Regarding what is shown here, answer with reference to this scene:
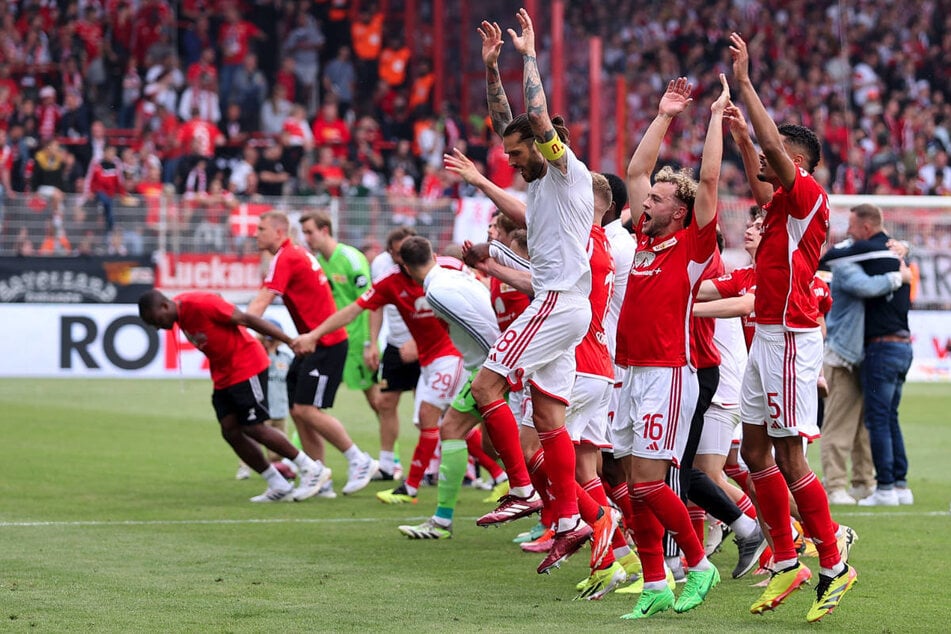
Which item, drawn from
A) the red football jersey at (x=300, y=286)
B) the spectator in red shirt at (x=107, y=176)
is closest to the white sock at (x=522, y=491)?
the red football jersey at (x=300, y=286)

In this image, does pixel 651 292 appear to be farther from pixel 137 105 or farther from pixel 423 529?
pixel 137 105

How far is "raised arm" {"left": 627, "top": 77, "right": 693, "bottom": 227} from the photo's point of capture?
7.26 meters

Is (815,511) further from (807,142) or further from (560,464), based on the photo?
(807,142)

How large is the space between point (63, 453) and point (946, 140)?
22.5m

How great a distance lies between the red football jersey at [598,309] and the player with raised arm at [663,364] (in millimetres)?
911

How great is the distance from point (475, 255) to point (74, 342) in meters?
13.9

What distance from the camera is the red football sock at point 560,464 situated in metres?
7.46

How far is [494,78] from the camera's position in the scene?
26.6 feet

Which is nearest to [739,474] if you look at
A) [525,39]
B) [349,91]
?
[525,39]

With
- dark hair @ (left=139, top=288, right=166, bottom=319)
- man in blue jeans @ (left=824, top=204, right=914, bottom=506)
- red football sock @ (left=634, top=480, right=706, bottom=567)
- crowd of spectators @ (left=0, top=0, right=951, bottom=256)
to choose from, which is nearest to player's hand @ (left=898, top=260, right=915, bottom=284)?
man in blue jeans @ (left=824, top=204, right=914, bottom=506)

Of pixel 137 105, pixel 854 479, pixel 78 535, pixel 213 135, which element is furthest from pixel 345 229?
pixel 78 535

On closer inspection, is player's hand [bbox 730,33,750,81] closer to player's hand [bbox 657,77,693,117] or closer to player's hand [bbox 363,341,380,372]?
player's hand [bbox 657,77,693,117]

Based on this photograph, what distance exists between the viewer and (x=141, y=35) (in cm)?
2945

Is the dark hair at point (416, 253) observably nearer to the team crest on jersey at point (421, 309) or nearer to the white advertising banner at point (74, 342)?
the team crest on jersey at point (421, 309)
